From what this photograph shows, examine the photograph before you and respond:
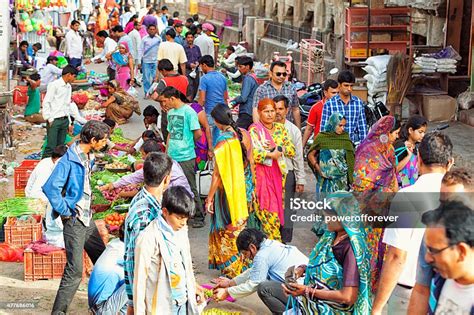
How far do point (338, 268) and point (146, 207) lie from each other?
117cm

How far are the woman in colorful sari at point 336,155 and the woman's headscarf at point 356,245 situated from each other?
3164 mm

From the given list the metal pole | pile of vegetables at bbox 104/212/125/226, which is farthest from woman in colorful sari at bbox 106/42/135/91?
pile of vegetables at bbox 104/212/125/226

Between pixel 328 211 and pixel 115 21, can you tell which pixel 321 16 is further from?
pixel 328 211

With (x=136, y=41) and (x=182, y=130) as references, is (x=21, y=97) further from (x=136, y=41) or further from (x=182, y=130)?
(x=182, y=130)

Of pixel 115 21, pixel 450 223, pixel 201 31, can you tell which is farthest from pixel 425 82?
pixel 115 21

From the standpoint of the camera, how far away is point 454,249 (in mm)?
3799

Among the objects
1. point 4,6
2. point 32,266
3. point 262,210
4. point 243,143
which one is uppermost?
point 4,6

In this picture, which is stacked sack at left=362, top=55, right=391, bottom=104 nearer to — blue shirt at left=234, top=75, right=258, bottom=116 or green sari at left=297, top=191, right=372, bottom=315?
blue shirt at left=234, top=75, right=258, bottom=116

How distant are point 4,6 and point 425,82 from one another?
6686 millimetres

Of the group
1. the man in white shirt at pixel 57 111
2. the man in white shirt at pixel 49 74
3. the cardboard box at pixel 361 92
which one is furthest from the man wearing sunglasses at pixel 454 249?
the man in white shirt at pixel 49 74

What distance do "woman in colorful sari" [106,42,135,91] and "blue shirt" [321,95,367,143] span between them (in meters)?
8.56

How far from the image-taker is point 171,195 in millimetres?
5262

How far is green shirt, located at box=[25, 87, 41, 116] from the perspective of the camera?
614 inches

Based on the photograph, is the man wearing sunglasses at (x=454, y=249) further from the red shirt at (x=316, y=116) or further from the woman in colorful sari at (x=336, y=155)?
the red shirt at (x=316, y=116)
